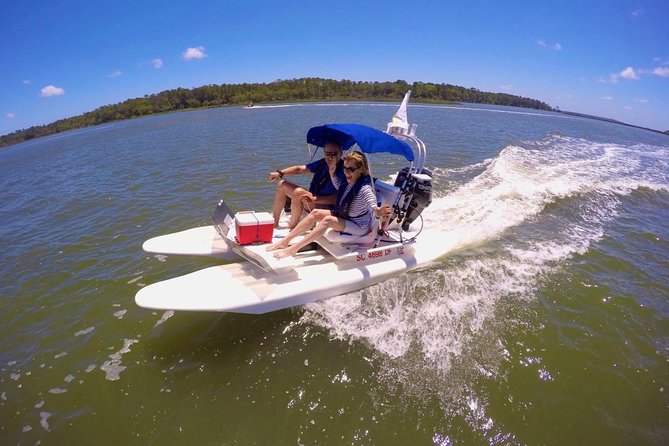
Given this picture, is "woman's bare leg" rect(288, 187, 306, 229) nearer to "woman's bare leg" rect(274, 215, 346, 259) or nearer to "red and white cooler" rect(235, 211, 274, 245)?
"red and white cooler" rect(235, 211, 274, 245)

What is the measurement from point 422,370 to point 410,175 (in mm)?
3210

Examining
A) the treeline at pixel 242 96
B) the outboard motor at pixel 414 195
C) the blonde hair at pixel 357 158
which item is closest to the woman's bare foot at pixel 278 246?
the blonde hair at pixel 357 158

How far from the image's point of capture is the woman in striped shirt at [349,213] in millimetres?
4949

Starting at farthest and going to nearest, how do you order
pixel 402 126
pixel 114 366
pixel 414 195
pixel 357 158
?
1. pixel 402 126
2. pixel 414 195
3. pixel 357 158
4. pixel 114 366

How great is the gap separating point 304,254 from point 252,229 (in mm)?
1056

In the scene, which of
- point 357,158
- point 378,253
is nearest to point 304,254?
point 378,253

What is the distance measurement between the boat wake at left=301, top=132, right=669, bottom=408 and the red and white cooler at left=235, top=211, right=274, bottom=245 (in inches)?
53.0

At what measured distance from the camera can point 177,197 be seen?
10.3 metres

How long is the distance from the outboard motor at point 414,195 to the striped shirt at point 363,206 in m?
0.85

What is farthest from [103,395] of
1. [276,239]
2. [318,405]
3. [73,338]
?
[276,239]

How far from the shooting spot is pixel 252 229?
5.13 m

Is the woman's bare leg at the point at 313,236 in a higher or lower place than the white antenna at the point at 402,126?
lower

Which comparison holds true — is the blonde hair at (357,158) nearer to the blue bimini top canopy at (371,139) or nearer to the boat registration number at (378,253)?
the blue bimini top canopy at (371,139)

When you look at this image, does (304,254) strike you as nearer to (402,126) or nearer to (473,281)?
(473,281)
